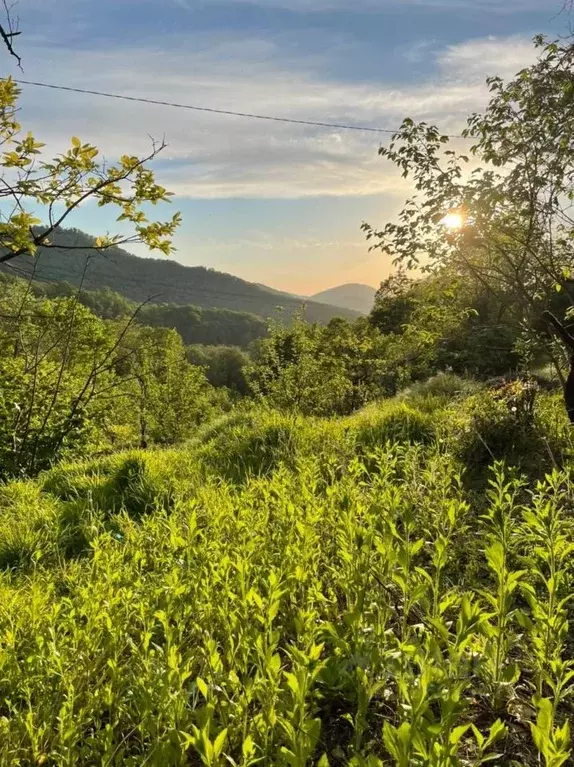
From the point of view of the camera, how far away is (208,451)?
651 centimetres

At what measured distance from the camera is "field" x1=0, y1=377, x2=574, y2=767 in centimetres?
131

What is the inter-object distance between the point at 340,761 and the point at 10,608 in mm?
1874

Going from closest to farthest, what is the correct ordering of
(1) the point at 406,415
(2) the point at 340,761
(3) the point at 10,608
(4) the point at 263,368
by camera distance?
(2) the point at 340,761
(3) the point at 10,608
(1) the point at 406,415
(4) the point at 263,368

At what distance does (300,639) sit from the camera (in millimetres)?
1628

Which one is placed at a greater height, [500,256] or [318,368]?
[500,256]

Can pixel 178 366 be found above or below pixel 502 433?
above

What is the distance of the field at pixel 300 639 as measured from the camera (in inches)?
51.7

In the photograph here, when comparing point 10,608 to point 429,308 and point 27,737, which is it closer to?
point 27,737

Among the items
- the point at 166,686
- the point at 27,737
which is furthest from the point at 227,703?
the point at 27,737

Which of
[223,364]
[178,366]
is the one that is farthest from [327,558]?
[223,364]

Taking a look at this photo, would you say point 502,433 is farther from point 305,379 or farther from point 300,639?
point 305,379

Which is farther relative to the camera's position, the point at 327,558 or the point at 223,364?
the point at 223,364

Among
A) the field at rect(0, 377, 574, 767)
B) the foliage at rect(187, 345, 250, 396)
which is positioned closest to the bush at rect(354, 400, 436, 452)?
the field at rect(0, 377, 574, 767)

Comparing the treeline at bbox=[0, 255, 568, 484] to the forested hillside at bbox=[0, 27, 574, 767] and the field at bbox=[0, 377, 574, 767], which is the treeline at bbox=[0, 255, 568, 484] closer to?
the forested hillside at bbox=[0, 27, 574, 767]
